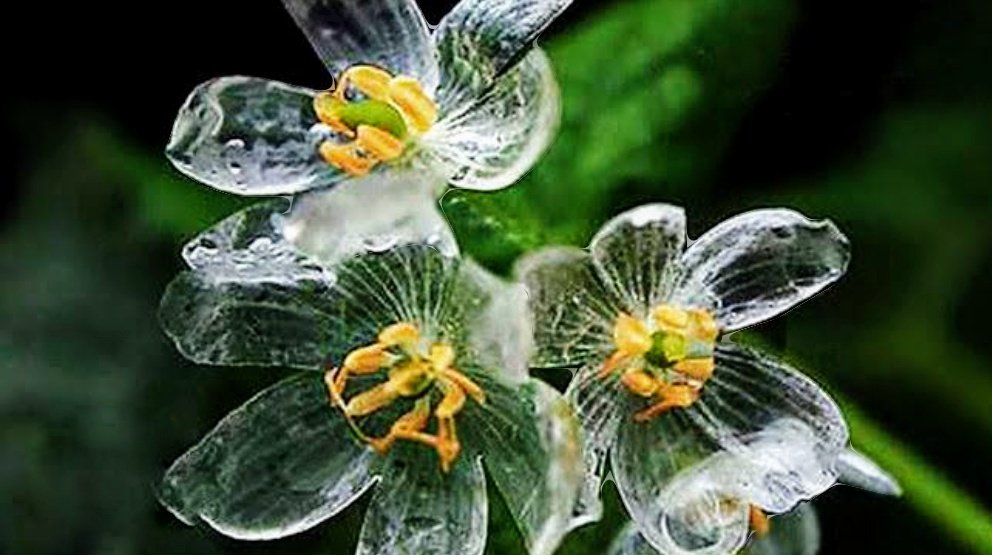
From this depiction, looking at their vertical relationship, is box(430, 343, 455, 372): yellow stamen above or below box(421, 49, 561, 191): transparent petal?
below

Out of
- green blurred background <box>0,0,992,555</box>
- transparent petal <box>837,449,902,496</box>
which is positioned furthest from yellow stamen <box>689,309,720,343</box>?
green blurred background <box>0,0,992,555</box>

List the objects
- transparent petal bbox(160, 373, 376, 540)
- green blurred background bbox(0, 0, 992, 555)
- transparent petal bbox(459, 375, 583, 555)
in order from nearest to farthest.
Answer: transparent petal bbox(459, 375, 583, 555)
transparent petal bbox(160, 373, 376, 540)
green blurred background bbox(0, 0, 992, 555)

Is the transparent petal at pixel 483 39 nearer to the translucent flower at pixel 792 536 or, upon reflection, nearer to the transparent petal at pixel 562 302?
the transparent petal at pixel 562 302

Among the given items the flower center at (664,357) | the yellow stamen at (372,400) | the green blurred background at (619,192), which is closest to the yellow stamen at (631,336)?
the flower center at (664,357)

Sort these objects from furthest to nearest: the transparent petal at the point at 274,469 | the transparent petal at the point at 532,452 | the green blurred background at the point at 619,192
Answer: the green blurred background at the point at 619,192
the transparent petal at the point at 274,469
the transparent petal at the point at 532,452

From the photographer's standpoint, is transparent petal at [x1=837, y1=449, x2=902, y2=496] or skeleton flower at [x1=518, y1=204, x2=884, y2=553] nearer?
skeleton flower at [x1=518, y1=204, x2=884, y2=553]

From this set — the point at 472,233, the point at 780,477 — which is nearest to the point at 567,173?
the point at 472,233

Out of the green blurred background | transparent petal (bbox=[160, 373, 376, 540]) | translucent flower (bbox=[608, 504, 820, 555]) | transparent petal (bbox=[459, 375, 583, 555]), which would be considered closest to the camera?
transparent petal (bbox=[459, 375, 583, 555])

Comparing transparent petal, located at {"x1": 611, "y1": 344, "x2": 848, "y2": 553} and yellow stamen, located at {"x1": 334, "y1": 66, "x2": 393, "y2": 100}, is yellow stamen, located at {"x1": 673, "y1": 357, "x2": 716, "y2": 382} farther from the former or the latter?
yellow stamen, located at {"x1": 334, "y1": 66, "x2": 393, "y2": 100}
